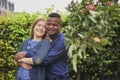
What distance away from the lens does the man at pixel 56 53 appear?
3672mm

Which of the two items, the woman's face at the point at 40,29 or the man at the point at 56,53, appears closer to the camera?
the man at the point at 56,53

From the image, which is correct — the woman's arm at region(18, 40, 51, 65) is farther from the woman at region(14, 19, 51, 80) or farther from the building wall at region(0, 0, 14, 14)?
the building wall at region(0, 0, 14, 14)

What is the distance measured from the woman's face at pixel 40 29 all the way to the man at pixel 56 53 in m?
0.09

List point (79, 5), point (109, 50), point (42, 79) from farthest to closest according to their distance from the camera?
point (109, 50) < point (42, 79) < point (79, 5)

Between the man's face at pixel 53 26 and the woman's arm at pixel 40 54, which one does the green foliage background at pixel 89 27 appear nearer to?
the man's face at pixel 53 26

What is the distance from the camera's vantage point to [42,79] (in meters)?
3.78

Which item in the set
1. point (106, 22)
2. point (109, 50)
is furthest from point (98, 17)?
point (109, 50)

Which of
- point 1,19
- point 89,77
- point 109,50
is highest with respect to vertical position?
point 1,19

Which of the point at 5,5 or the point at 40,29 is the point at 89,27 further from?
the point at 5,5

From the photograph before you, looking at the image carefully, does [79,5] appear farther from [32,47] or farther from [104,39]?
[32,47]

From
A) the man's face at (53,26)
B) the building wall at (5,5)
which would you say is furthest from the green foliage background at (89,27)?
the building wall at (5,5)

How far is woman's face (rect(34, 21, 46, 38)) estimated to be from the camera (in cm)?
380

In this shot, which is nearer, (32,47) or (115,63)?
(32,47)

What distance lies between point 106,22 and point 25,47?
79.3 inches
